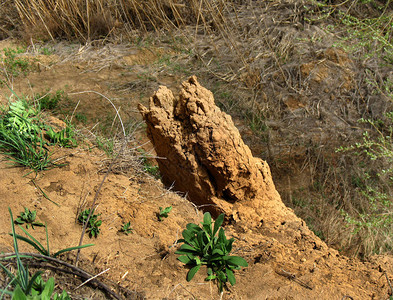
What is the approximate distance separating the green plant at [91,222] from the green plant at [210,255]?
518 millimetres

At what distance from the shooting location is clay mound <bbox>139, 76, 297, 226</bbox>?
259 cm

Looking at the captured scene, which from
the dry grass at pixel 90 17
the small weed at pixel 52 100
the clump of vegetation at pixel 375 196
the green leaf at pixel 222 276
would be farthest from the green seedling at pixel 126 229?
the dry grass at pixel 90 17

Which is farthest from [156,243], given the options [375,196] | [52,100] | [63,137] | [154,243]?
[52,100]

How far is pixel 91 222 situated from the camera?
84.7 inches

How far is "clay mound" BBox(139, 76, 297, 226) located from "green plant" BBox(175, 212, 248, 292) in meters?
0.64

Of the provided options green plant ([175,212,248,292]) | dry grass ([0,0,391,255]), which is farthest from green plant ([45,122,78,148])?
dry grass ([0,0,391,255])

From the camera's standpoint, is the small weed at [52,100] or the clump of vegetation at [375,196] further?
the small weed at [52,100]

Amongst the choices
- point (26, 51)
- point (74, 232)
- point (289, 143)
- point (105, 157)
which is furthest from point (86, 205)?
point (26, 51)

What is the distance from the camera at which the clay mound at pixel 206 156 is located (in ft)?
8.50

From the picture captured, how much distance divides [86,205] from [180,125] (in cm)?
91

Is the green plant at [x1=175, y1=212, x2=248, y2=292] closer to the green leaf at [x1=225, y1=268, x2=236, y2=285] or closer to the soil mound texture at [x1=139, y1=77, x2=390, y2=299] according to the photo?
the green leaf at [x1=225, y1=268, x2=236, y2=285]

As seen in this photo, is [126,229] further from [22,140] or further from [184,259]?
[22,140]

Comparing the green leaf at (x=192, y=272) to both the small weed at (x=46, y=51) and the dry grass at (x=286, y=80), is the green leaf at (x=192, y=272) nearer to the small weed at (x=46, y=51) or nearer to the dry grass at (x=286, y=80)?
the dry grass at (x=286, y=80)

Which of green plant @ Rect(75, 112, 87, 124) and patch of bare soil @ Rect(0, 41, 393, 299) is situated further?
green plant @ Rect(75, 112, 87, 124)
